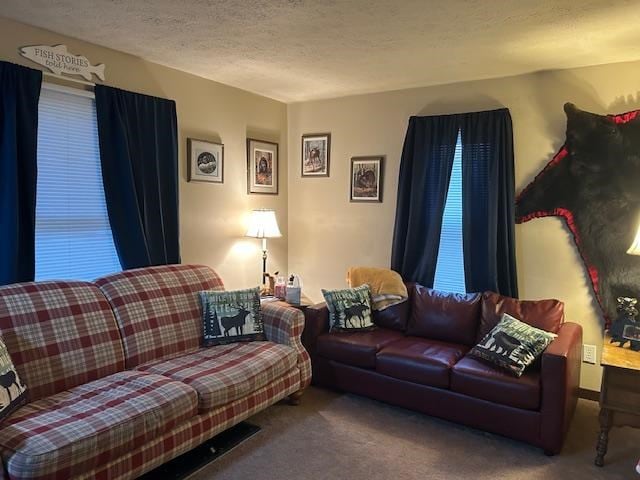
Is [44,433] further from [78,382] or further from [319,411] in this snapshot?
[319,411]

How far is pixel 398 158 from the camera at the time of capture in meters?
4.13

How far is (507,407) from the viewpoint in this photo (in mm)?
2779

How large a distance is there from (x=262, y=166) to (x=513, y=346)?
106 inches

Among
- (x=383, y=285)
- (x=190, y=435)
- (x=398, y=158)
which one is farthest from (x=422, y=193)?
(x=190, y=435)

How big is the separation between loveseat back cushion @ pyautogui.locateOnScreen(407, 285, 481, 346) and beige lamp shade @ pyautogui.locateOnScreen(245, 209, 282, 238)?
1.36 meters

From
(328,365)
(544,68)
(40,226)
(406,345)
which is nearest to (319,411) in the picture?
(328,365)

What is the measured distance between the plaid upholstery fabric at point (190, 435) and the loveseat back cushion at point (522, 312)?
1.44 metres

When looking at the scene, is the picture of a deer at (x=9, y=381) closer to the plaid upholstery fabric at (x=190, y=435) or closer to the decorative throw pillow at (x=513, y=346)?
the plaid upholstery fabric at (x=190, y=435)

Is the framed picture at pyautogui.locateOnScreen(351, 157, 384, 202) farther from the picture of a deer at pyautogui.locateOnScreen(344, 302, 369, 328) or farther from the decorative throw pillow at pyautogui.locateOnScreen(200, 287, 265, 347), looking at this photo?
the decorative throw pillow at pyautogui.locateOnScreen(200, 287, 265, 347)

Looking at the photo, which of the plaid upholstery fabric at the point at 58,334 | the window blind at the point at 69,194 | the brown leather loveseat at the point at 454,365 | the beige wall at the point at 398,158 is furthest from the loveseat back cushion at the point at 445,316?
the window blind at the point at 69,194

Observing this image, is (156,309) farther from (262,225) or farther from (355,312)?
(355,312)

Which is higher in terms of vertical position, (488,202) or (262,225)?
(488,202)

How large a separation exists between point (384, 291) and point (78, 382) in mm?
2239

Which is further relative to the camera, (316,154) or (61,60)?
(316,154)
